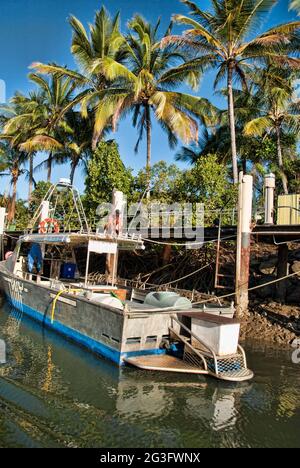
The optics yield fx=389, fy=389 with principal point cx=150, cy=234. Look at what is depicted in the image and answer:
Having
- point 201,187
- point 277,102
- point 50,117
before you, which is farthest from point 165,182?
point 50,117

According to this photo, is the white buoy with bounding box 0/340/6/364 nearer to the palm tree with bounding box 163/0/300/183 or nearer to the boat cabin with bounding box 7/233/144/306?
the boat cabin with bounding box 7/233/144/306

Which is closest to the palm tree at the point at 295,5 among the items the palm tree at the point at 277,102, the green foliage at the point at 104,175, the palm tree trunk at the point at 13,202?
the palm tree at the point at 277,102

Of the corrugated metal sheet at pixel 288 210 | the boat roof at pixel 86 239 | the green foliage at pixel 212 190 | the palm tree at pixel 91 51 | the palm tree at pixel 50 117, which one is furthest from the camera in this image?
the palm tree at pixel 50 117

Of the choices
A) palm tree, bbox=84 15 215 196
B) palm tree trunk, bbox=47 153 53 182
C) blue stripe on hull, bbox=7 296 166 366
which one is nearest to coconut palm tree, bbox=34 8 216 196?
palm tree, bbox=84 15 215 196

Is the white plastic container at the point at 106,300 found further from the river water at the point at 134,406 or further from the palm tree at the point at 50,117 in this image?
the palm tree at the point at 50,117

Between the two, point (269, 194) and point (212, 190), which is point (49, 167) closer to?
point (212, 190)

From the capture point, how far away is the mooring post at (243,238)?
13188 millimetres

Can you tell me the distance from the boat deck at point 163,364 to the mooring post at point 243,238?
4.58m

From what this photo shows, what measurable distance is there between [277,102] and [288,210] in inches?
475

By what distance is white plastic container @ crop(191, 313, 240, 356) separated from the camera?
8.93 m

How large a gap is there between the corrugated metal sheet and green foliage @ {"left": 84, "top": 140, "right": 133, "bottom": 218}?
31.6 ft

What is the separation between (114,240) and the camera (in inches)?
518
